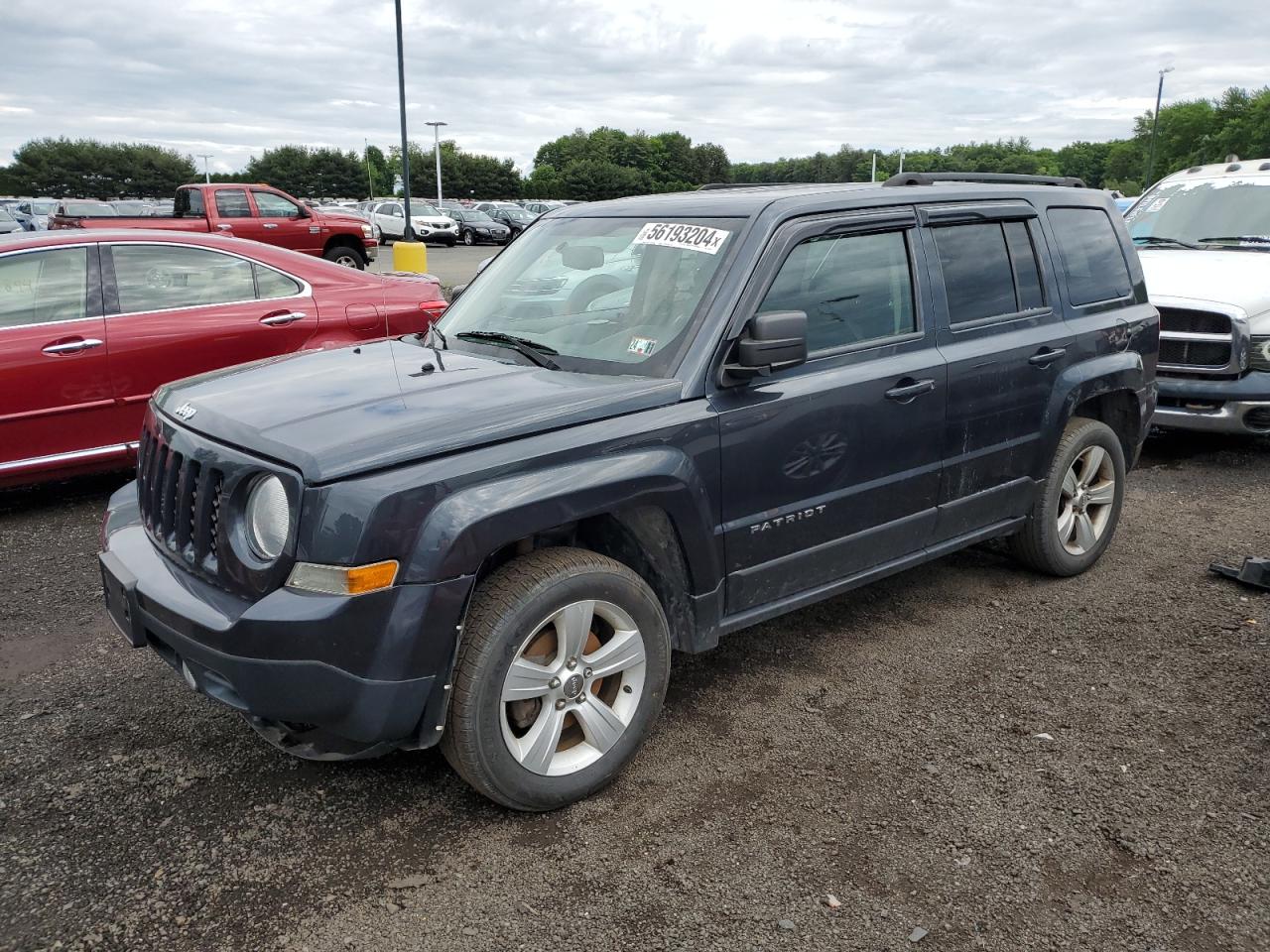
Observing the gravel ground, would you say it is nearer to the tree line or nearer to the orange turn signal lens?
the orange turn signal lens

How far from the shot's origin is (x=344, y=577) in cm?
258

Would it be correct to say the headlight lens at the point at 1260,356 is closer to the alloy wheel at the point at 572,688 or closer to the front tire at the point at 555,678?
the front tire at the point at 555,678

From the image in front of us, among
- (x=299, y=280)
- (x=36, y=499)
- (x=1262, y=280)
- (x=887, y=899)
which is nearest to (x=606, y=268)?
(x=887, y=899)

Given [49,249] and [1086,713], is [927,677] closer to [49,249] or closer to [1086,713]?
[1086,713]

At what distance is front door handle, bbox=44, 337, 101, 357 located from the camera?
5.61 metres

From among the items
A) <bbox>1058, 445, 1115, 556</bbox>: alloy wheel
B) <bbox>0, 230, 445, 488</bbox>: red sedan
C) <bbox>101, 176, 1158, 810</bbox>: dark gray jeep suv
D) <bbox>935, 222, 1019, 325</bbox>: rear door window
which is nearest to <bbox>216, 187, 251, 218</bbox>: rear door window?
<bbox>0, 230, 445, 488</bbox>: red sedan

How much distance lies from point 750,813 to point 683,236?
1.98 meters

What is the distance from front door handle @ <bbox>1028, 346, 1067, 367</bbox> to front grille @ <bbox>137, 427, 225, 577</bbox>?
323 centimetres

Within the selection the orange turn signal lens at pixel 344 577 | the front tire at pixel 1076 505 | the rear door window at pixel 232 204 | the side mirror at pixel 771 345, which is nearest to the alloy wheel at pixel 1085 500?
the front tire at pixel 1076 505

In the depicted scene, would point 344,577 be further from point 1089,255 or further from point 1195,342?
point 1195,342

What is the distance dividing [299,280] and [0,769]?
398 cm

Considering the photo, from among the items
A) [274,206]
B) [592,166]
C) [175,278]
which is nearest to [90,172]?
[592,166]

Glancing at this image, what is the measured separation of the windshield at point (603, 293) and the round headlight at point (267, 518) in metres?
1.05

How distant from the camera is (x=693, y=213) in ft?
12.3
